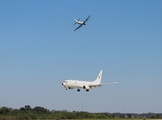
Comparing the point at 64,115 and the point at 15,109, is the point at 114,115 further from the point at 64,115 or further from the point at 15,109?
the point at 15,109

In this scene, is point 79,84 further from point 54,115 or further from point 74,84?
point 54,115

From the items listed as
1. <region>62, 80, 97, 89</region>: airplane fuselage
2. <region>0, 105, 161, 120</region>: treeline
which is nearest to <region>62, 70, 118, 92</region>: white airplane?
<region>62, 80, 97, 89</region>: airplane fuselage

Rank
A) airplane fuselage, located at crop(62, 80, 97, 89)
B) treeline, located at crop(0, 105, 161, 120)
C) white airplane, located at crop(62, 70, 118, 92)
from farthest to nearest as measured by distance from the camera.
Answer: treeline, located at crop(0, 105, 161, 120)
white airplane, located at crop(62, 70, 118, 92)
airplane fuselage, located at crop(62, 80, 97, 89)

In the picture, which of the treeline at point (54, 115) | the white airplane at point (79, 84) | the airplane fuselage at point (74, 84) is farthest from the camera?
the treeline at point (54, 115)

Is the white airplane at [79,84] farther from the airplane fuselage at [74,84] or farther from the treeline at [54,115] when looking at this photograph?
the treeline at [54,115]

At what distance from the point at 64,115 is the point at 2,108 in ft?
116

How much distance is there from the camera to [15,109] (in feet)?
581

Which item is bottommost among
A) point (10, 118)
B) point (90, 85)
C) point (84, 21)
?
point (10, 118)

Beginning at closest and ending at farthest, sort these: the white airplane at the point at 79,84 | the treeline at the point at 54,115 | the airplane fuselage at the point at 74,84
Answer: the airplane fuselage at the point at 74,84
the white airplane at the point at 79,84
the treeline at the point at 54,115

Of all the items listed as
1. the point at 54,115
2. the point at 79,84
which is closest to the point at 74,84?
the point at 79,84

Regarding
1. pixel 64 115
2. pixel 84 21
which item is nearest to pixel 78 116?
pixel 64 115

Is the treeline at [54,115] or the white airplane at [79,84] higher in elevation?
the white airplane at [79,84]

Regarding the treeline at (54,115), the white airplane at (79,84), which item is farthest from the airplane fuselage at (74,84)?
the treeline at (54,115)

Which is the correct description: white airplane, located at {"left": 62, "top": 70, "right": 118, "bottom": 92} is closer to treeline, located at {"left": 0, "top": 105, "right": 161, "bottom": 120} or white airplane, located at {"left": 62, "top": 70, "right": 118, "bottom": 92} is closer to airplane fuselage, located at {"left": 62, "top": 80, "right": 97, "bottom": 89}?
airplane fuselage, located at {"left": 62, "top": 80, "right": 97, "bottom": 89}
